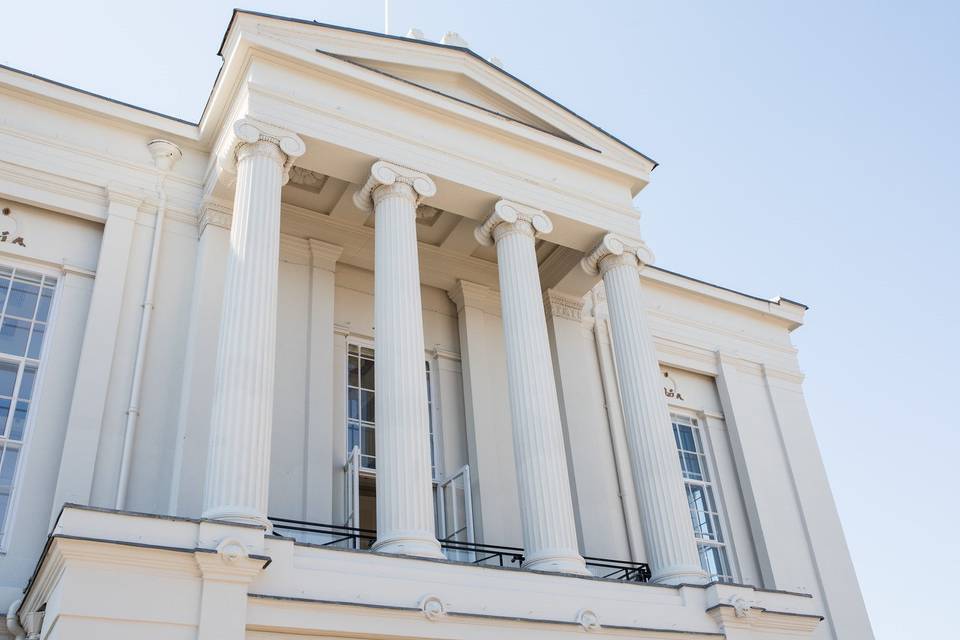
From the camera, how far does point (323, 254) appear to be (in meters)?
14.9

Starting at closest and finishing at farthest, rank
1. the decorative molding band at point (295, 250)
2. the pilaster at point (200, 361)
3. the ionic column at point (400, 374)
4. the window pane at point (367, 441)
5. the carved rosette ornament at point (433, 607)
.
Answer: the carved rosette ornament at point (433, 607) → the ionic column at point (400, 374) → the pilaster at point (200, 361) → the window pane at point (367, 441) → the decorative molding band at point (295, 250)

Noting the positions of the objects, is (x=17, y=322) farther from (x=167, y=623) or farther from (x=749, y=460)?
(x=749, y=460)

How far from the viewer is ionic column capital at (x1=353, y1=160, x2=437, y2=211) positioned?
12945mm

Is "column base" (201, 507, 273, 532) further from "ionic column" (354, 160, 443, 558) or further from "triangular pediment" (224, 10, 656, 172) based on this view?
"triangular pediment" (224, 10, 656, 172)

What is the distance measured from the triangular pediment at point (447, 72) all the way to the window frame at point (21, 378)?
4.19 m

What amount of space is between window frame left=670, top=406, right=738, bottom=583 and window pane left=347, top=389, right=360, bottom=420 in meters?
5.81

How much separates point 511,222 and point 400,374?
3.61m

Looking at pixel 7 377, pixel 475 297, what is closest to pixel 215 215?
pixel 7 377

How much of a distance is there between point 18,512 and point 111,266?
139 inches

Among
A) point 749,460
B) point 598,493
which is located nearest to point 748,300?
point 749,460

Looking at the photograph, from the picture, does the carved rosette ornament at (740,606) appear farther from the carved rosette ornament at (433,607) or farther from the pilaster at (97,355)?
the pilaster at (97,355)

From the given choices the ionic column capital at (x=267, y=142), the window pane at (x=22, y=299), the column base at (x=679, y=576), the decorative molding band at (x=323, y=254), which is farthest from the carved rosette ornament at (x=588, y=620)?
the window pane at (x=22, y=299)

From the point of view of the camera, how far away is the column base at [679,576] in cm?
1211

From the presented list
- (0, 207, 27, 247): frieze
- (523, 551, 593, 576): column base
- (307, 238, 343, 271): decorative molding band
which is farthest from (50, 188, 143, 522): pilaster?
(523, 551, 593, 576): column base
